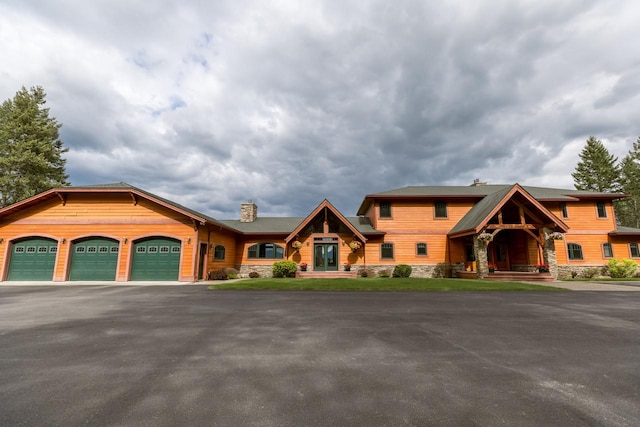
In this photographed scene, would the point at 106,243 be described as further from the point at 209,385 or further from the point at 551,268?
the point at 551,268

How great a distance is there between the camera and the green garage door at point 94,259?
58.6ft

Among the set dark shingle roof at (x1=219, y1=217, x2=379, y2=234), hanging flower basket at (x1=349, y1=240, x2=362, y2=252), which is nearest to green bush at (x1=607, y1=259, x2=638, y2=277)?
dark shingle roof at (x1=219, y1=217, x2=379, y2=234)

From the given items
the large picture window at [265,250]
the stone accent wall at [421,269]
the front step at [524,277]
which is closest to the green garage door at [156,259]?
the large picture window at [265,250]

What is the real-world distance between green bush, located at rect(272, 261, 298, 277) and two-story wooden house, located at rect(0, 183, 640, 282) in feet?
4.49

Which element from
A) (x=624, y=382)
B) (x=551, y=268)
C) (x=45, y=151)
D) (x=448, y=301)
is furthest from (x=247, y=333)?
(x=45, y=151)

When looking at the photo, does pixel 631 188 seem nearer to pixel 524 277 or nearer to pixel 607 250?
pixel 607 250

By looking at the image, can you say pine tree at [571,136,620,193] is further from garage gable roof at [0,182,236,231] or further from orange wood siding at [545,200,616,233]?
garage gable roof at [0,182,236,231]

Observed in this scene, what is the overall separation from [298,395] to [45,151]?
41864 mm

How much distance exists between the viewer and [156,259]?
18.1m

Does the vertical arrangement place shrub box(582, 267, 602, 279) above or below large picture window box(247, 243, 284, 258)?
below

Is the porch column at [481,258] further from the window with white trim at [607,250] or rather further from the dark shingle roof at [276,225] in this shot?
the window with white trim at [607,250]

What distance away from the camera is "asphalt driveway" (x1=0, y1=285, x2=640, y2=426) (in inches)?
108

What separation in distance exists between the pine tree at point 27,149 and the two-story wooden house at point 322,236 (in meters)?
15.3

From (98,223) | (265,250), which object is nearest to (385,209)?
(265,250)
